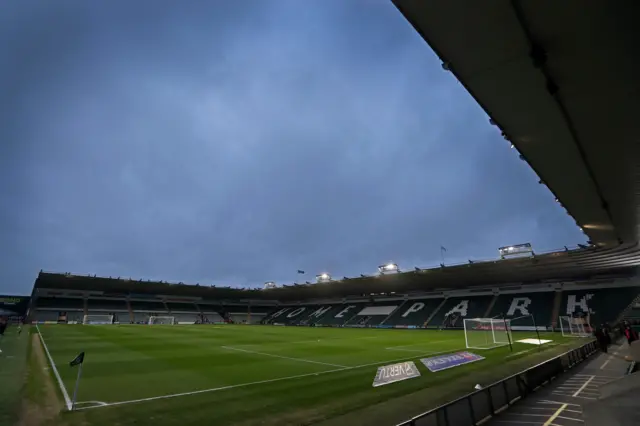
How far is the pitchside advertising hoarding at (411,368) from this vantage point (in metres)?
12.5

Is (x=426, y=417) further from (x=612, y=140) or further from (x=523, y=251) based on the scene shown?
(x=523, y=251)

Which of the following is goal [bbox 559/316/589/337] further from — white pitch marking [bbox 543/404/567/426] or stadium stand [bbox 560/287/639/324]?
white pitch marking [bbox 543/404/567/426]

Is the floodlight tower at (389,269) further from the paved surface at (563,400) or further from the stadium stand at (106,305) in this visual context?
the stadium stand at (106,305)

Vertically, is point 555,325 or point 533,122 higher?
point 533,122

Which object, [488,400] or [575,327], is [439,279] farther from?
[488,400]

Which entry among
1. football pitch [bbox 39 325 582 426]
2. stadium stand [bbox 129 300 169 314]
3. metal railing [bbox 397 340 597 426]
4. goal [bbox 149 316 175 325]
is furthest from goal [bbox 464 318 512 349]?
stadium stand [bbox 129 300 169 314]

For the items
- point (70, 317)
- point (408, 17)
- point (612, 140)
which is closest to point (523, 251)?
point (612, 140)

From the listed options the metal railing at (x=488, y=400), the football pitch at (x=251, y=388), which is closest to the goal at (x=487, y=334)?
the football pitch at (x=251, y=388)

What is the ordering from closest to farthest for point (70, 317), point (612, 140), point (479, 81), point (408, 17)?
point (408, 17), point (479, 81), point (612, 140), point (70, 317)

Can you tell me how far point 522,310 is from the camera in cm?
4522

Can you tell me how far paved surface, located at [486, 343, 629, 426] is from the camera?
25.5 ft

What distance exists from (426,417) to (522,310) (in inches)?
1922

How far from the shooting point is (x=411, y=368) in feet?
47.5

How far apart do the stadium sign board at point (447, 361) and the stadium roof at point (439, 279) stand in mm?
16903
